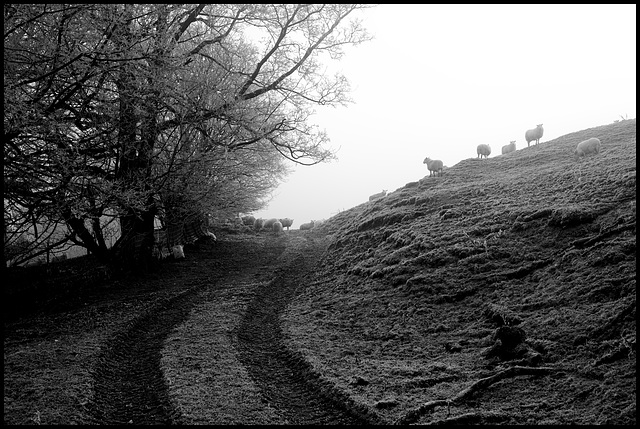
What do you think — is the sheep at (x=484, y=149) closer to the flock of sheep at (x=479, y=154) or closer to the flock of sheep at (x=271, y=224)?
the flock of sheep at (x=479, y=154)

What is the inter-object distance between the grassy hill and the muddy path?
312 mm

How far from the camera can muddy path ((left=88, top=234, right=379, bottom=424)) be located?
5922mm

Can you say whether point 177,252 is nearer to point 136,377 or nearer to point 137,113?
point 137,113

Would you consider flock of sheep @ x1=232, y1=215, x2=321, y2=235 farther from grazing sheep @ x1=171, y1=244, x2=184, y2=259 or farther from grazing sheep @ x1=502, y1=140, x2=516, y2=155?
grazing sheep @ x1=502, y1=140, x2=516, y2=155

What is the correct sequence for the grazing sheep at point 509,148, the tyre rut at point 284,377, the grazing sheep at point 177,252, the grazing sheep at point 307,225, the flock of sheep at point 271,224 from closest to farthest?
the tyre rut at point 284,377
the grazing sheep at point 177,252
the grazing sheep at point 509,148
the flock of sheep at point 271,224
the grazing sheep at point 307,225

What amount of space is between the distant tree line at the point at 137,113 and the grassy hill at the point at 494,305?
483 centimetres

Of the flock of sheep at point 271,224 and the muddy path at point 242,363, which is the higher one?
the flock of sheep at point 271,224

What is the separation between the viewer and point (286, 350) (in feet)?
26.7

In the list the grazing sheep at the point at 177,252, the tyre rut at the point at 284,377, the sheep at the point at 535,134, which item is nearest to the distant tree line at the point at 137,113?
the grazing sheep at the point at 177,252

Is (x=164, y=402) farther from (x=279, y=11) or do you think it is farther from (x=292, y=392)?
(x=279, y=11)

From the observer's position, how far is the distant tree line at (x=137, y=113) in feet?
27.1

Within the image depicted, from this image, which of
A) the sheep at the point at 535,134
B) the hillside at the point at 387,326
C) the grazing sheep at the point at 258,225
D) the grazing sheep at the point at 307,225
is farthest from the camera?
the grazing sheep at the point at 307,225

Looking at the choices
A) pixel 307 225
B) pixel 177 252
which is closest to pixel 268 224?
pixel 307 225

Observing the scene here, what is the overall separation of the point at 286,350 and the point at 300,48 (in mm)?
11432
